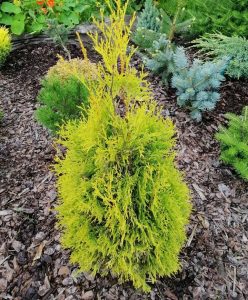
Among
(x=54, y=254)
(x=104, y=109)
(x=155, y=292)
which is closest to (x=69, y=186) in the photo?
(x=104, y=109)

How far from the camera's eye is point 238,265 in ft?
9.21

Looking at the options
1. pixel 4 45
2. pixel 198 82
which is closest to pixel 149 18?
pixel 198 82

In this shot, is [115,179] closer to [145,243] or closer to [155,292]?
[145,243]

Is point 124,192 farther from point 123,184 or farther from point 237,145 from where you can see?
point 237,145

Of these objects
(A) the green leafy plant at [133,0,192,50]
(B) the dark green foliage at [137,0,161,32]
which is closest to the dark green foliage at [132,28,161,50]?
(A) the green leafy plant at [133,0,192,50]

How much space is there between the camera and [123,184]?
6.54 feet

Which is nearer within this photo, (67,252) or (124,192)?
(124,192)

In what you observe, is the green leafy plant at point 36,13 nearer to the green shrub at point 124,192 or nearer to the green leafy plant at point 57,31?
the green leafy plant at point 57,31

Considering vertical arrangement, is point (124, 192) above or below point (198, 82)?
above

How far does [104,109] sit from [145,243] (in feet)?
2.98

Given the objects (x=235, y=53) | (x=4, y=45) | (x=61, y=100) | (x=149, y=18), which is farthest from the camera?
(x=149, y=18)

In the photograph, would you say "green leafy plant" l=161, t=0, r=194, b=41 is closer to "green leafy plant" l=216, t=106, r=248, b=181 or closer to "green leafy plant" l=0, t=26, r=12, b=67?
"green leafy plant" l=216, t=106, r=248, b=181

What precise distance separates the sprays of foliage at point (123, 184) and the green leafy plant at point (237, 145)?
1.23 m

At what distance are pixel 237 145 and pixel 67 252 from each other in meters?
1.82
